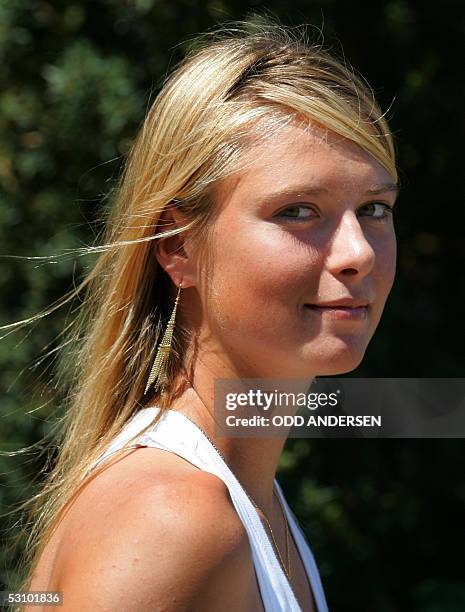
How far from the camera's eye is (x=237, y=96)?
5.35 feet

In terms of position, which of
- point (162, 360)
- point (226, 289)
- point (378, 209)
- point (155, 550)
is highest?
point (378, 209)

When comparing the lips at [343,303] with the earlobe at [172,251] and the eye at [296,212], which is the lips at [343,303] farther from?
the earlobe at [172,251]

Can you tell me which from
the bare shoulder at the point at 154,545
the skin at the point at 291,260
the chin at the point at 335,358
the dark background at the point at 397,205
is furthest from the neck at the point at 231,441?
the dark background at the point at 397,205

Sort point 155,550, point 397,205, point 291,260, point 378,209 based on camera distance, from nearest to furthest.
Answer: point 155,550, point 291,260, point 378,209, point 397,205

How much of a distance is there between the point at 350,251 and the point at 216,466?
39cm

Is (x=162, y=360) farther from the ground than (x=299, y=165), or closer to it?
closer to it

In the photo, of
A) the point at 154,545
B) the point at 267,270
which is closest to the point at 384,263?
the point at 267,270

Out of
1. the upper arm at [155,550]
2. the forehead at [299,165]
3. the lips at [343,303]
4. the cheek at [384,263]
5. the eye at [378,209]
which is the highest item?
the forehead at [299,165]

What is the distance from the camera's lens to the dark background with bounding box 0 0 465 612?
9.91 ft

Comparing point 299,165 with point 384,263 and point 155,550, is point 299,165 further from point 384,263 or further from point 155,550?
point 155,550

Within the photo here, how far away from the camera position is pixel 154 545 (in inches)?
48.7

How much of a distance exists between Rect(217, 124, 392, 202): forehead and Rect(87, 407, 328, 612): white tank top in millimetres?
379

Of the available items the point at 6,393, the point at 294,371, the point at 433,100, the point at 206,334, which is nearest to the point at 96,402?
the point at 206,334

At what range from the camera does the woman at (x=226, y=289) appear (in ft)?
4.59
